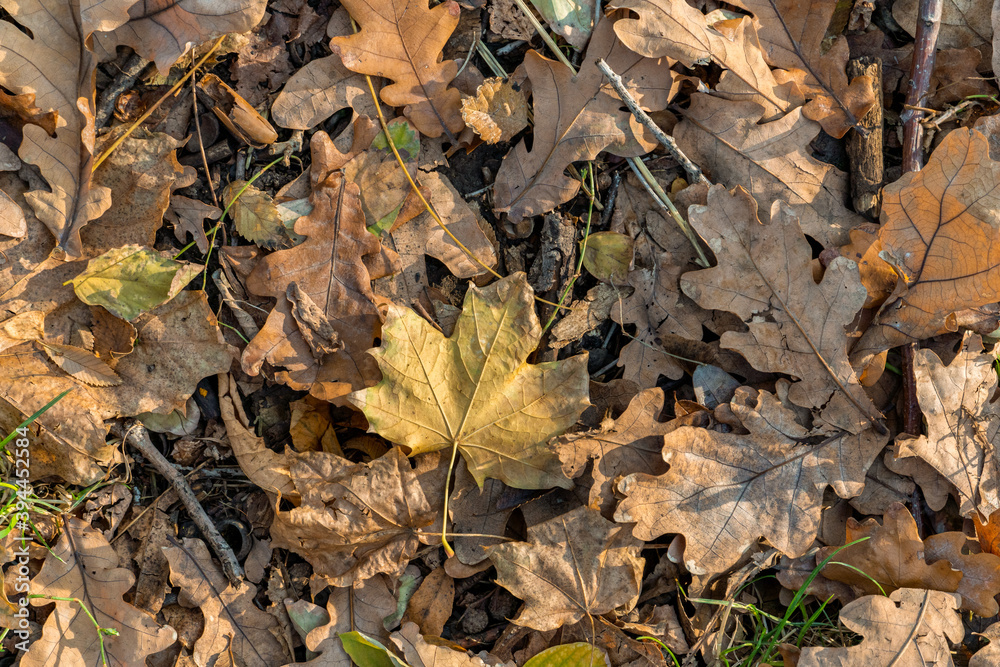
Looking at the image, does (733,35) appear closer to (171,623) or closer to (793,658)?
(793,658)

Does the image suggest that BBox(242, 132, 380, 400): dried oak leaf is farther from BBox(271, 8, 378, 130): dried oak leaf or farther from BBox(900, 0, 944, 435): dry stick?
BBox(900, 0, 944, 435): dry stick

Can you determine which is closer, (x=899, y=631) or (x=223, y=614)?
(x=899, y=631)

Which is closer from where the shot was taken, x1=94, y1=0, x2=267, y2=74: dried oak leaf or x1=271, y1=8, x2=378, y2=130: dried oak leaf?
x1=94, y1=0, x2=267, y2=74: dried oak leaf

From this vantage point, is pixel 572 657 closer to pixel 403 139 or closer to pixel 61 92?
pixel 403 139

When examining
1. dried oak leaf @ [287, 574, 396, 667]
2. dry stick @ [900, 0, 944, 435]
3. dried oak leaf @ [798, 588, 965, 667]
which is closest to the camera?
dried oak leaf @ [798, 588, 965, 667]

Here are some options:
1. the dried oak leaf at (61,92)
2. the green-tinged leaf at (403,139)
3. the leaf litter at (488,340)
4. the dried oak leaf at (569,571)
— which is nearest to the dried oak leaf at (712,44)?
the leaf litter at (488,340)

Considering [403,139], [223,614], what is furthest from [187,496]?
[403,139]

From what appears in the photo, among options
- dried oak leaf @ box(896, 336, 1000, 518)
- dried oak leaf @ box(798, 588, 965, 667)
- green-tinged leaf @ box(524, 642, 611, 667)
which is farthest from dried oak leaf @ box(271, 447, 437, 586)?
dried oak leaf @ box(896, 336, 1000, 518)
